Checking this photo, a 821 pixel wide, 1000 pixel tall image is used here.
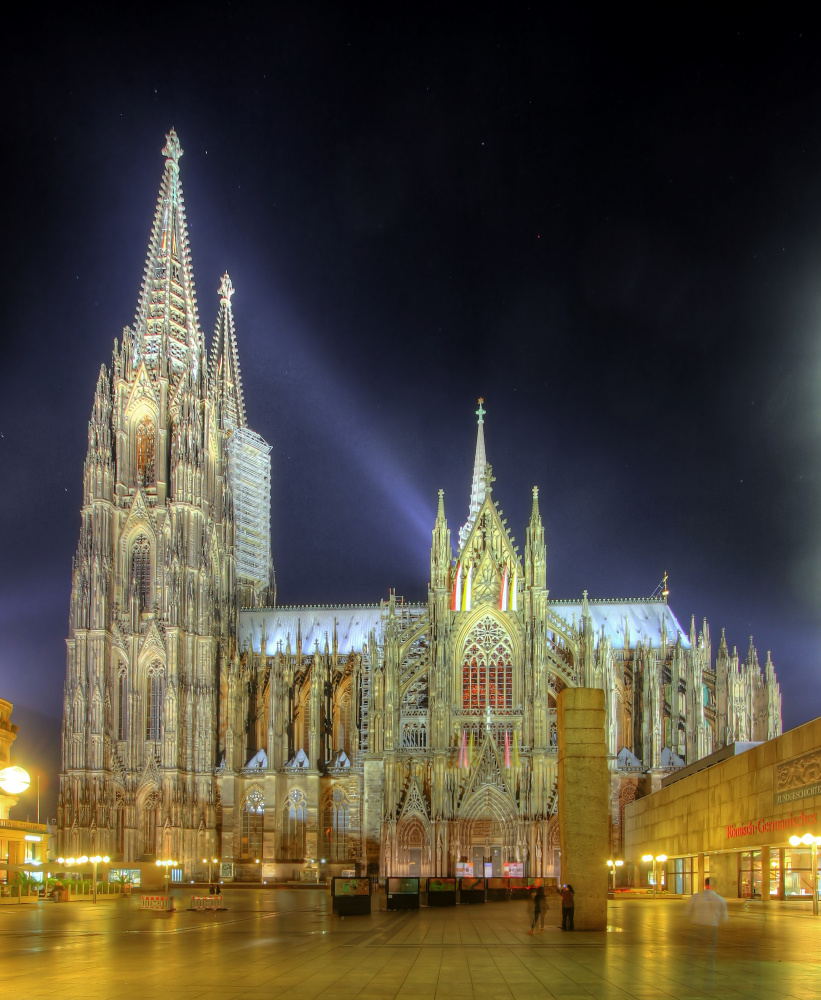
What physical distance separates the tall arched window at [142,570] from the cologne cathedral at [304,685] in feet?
0.48

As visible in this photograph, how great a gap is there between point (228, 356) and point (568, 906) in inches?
3515

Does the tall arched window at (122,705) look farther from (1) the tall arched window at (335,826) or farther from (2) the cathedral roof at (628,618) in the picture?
(2) the cathedral roof at (628,618)

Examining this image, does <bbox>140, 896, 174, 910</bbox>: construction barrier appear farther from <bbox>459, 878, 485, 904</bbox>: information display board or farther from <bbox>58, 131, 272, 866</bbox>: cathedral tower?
<bbox>58, 131, 272, 866</bbox>: cathedral tower

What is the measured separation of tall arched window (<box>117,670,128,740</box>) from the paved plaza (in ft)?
149

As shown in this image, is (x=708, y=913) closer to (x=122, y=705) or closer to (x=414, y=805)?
(x=414, y=805)

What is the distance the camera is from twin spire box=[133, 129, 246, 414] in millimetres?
96000

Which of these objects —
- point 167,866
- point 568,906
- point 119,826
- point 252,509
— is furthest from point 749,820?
point 252,509

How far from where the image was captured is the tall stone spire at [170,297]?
96062 millimetres

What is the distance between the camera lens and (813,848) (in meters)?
43.4

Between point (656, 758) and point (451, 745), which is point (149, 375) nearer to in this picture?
point (451, 745)

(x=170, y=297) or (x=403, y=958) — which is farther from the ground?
(x=170, y=297)

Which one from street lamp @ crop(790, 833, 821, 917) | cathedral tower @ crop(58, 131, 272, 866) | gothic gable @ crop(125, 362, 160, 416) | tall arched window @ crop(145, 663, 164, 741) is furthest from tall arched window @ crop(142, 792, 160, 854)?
street lamp @ crop(790, 833, 821, 917)

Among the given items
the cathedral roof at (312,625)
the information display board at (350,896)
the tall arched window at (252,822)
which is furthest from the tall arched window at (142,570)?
the information display board at (350,896)

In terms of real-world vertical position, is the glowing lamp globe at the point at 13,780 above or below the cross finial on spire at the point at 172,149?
below
